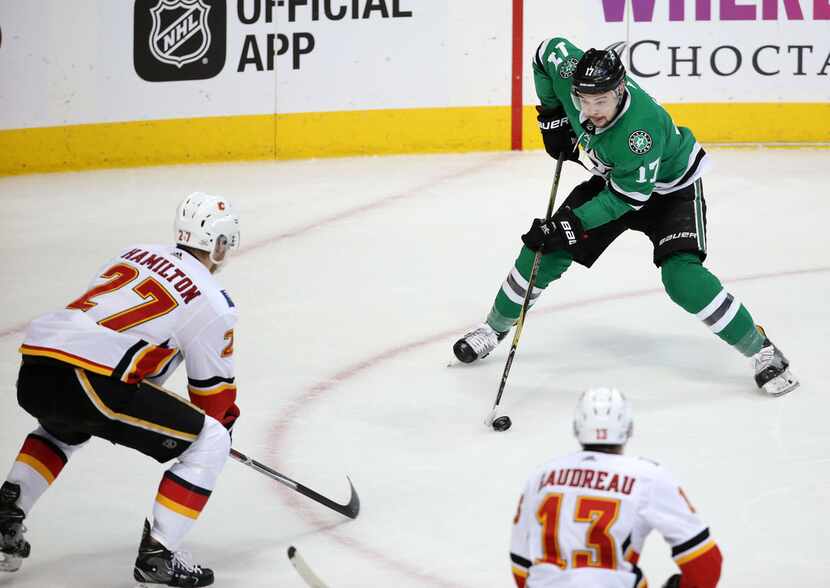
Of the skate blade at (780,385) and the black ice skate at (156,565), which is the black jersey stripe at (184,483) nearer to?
the black ice skate at (156,565)

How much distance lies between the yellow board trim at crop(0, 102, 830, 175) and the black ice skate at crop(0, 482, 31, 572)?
15.9ft

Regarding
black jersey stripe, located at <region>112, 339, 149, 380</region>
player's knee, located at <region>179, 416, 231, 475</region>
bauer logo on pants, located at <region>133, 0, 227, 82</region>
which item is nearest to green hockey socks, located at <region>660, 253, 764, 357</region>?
player's knee, located at <region>179, 416, 231, 475</region>

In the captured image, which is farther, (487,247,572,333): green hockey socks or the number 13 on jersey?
(487,247,572,333): green hockey socks

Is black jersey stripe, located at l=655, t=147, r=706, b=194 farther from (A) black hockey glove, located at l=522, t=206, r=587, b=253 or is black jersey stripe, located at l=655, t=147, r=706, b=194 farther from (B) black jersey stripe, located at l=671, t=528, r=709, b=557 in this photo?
(B) black jersey stripe, located at l=671, t=528, r=709, b=557

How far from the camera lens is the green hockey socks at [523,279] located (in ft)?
16.3

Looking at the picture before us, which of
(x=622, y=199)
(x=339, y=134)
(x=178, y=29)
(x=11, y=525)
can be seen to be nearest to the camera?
(x=11, y=525)

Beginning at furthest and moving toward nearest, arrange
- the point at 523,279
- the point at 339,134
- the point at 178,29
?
the point at 339,134 → the point at 178,29 → the point at 523,279

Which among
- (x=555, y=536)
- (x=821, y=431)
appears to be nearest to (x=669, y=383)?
(x=821, y=431)

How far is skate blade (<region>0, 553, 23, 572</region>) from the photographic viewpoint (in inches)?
139

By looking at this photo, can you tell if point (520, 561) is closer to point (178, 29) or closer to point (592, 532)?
point (592, 532)

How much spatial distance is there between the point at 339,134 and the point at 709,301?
12.8 feet

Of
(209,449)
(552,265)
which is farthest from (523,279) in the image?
(209,449)

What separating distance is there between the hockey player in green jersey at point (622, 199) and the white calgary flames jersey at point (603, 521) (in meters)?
2.06

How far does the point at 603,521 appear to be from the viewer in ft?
8.51
